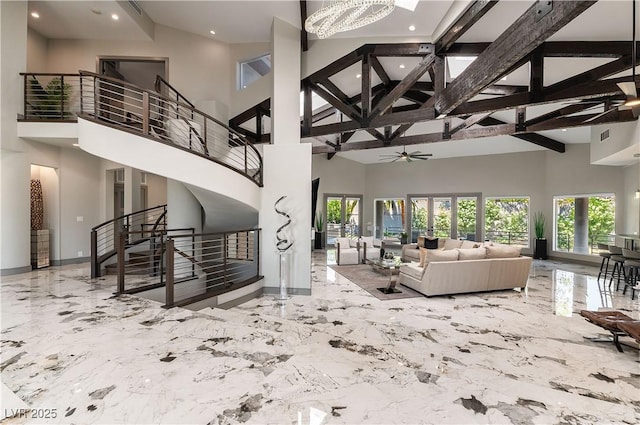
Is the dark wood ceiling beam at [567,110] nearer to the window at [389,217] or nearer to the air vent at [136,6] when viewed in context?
the window at [389,217]

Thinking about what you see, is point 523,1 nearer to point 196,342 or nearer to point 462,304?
point 462,304

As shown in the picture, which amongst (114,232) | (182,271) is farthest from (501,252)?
(114,232)

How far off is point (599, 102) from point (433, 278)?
14.4ft

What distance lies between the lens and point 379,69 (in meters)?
6.20

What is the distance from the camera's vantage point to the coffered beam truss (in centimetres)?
309

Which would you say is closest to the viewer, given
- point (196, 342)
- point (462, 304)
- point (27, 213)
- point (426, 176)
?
point (196, 342)

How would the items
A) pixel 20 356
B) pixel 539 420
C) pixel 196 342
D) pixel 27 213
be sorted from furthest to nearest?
1. pixel 27 213
2. pixel 196 342
3. pixel 20 356
4. pixel 539 420

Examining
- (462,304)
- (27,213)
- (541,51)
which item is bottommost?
(462,304)

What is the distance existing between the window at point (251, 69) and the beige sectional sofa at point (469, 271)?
21.5ft

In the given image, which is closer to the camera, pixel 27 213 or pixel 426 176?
pixel 27 213

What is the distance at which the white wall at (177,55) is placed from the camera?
7602 millimetres

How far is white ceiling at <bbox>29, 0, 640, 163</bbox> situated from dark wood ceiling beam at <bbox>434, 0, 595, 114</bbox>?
1.22 m

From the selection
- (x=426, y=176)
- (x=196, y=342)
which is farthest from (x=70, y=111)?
(x=426, y=176)

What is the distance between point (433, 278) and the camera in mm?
5656
